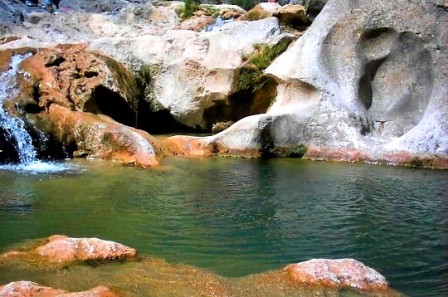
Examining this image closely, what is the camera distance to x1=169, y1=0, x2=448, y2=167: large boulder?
1694cm

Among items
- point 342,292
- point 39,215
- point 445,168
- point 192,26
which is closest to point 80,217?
point 39,215

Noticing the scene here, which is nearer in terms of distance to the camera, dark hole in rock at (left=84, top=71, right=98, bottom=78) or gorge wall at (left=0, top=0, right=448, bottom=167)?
gorge wall at (left=0, top=0, right=448, bottom=167)

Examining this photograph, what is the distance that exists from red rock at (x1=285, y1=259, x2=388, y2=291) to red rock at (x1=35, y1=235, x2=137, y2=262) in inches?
88.8

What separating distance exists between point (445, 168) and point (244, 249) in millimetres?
10236

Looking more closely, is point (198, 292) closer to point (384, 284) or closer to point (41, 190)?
point (384, 284)

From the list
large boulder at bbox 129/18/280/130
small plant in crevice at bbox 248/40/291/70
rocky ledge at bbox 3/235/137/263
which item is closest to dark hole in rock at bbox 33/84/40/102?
large boulder at bbox 129/18/280/130

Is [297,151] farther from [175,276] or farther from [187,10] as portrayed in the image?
[187,10]

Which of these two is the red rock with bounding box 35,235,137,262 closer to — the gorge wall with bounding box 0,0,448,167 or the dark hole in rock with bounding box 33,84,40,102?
the gorge wall with bounding box 0,0,448,167

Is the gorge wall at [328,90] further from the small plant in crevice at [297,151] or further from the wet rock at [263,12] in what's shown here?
the wet rock at [263,12]

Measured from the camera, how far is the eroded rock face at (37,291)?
4945mm

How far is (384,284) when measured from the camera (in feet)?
20.0

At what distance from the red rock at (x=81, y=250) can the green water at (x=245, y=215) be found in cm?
63

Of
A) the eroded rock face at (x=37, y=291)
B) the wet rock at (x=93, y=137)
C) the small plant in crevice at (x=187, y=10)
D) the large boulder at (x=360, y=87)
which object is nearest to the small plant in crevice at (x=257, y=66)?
the large boulder at (x=360, y=87)

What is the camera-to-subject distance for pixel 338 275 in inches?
240
